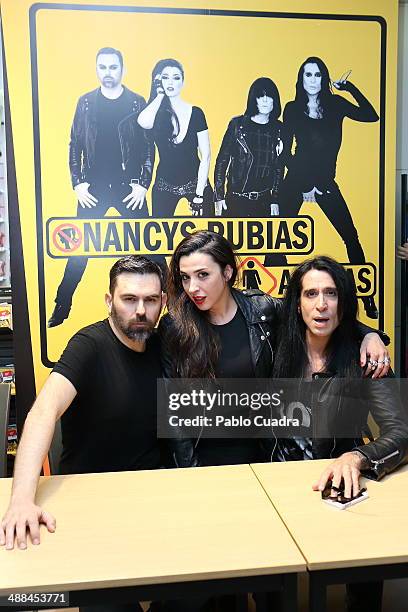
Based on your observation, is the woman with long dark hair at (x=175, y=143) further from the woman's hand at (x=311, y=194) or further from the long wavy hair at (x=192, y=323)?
the long wavy hair at (x=192, y=323)

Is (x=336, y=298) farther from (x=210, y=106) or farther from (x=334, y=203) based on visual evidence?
(x=210, y=106)

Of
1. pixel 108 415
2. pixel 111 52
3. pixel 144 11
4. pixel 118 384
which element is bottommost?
pixel 108 415

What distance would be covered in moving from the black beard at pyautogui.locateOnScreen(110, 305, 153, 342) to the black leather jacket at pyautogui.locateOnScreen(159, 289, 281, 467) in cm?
16

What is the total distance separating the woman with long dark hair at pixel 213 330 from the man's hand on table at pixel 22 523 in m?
0.75

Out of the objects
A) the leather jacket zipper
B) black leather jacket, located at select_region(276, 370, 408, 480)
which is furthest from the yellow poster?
the leather jacket zipper

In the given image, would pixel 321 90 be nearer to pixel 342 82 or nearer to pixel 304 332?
pixel 342 82

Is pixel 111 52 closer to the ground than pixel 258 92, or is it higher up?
higher up

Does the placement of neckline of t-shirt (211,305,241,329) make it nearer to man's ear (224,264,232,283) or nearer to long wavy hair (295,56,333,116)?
man's ear (224,264,232,283)

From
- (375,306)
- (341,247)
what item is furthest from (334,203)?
(375,306)

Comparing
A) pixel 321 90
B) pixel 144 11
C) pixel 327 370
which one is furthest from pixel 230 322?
pixel 144 11

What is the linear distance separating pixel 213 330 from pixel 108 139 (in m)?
1.39

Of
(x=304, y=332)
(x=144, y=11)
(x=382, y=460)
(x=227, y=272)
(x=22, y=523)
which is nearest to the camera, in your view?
(x=22, y=523)

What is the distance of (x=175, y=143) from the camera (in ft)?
10.8

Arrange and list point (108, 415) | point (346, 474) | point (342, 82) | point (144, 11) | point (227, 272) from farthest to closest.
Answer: point (342, 82) < point (144, 11) < point (227, 272) < point (108, 415) < point (346, 474)
